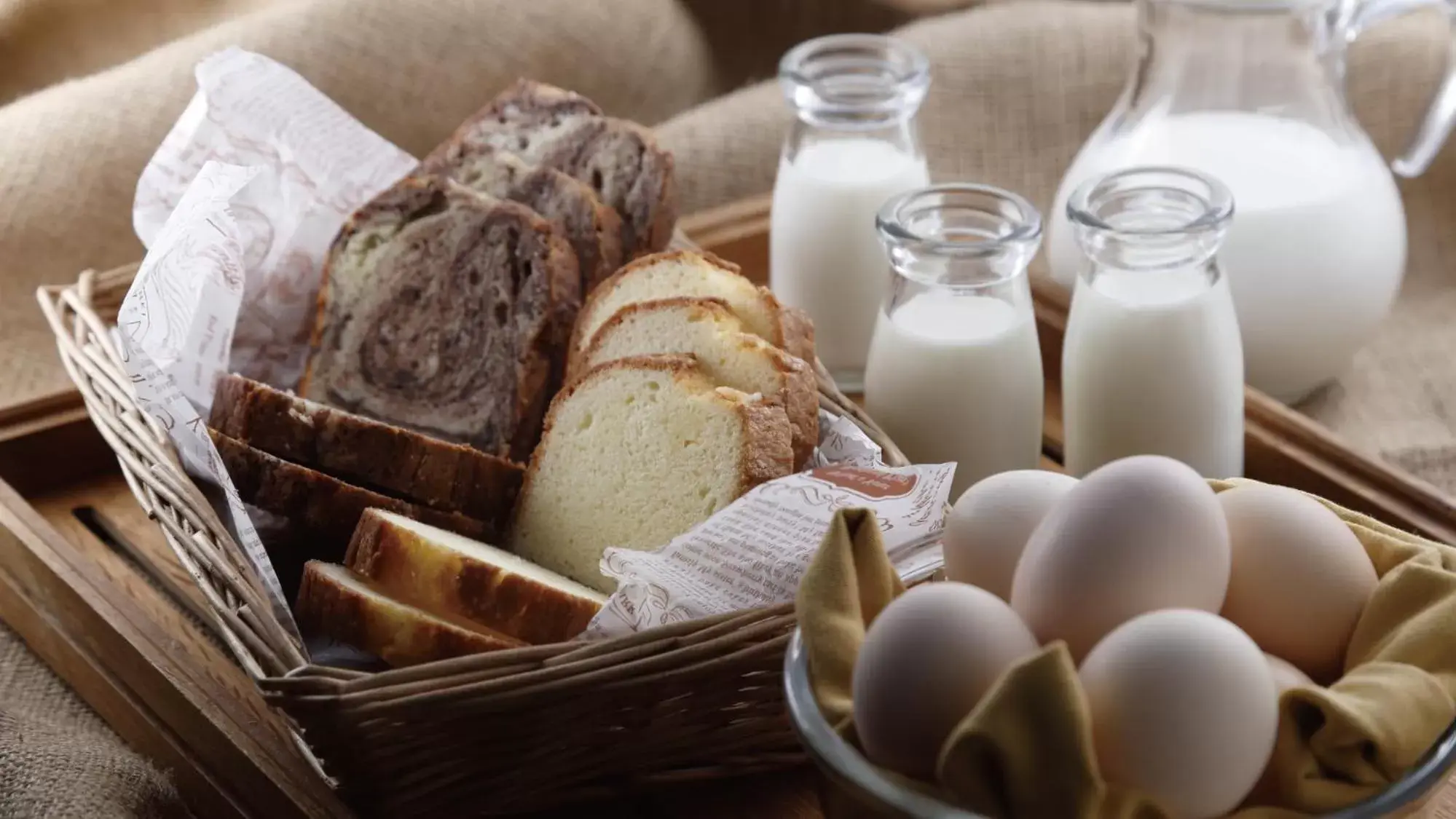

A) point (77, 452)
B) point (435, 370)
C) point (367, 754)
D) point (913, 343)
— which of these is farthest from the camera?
point (77, 452)

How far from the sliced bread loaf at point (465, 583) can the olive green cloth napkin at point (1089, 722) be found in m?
0.30

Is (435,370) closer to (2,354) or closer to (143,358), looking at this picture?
(143,358)

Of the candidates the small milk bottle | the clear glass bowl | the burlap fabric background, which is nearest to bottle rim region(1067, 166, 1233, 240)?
the small milk bottle

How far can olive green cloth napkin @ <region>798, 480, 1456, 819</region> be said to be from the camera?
20.0 inches

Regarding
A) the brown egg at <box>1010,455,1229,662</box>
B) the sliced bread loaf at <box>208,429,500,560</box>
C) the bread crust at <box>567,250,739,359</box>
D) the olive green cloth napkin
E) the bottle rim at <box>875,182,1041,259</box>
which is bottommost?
the sliced bread loaf at <box>208,429,500,560</box>

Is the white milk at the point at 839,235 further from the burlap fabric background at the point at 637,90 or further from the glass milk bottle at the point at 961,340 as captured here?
the burlap fabric background at the point at 637,90

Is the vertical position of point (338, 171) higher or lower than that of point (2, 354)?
higher

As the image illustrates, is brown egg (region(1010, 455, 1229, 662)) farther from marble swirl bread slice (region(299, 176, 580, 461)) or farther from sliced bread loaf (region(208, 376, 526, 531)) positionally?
marble swirl bread slice (region(299, 176, 580, 461))

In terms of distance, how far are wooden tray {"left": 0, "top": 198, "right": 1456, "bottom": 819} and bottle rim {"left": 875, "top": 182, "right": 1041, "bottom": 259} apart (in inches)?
9.4

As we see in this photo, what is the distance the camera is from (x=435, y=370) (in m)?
1.21

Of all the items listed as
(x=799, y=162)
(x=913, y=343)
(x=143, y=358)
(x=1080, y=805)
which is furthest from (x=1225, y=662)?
(x=799, y=162)

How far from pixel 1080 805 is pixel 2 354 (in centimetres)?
132

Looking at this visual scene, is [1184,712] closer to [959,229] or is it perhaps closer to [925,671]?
[925,671]

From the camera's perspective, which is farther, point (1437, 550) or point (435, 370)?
point (435, 370)
